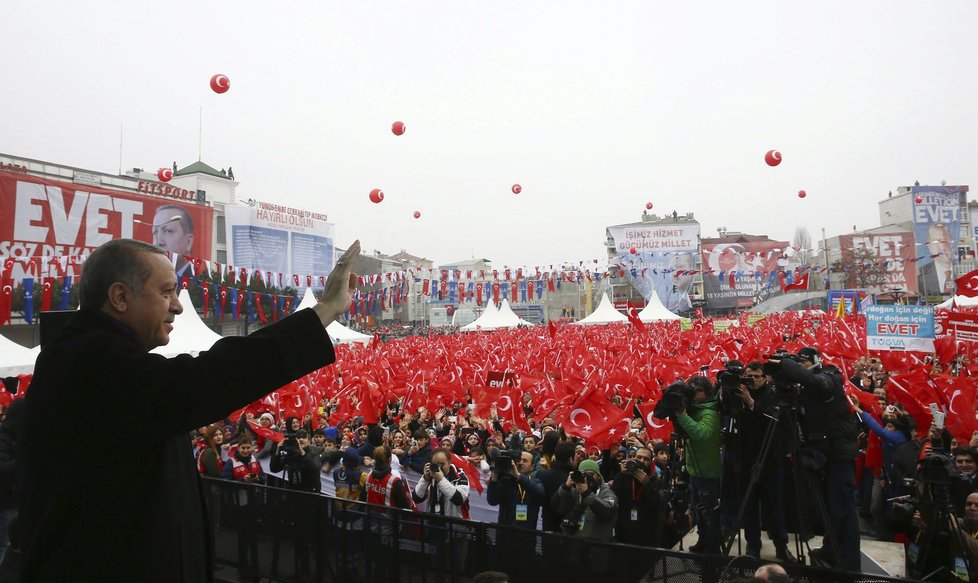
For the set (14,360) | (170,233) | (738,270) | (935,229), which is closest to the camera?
(14,360)

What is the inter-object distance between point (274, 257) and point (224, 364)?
55.1 metres

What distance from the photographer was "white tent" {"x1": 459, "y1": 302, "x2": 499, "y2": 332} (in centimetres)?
3441

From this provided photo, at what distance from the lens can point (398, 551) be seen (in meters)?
4.45

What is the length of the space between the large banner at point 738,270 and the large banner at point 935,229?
13.4 metres

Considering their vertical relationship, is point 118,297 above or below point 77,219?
below

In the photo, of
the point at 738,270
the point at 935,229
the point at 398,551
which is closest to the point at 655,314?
Result: the point at 398,551

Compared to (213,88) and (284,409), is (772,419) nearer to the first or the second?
(284,409)

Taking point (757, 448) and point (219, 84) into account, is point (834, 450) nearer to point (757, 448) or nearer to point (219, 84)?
point (757, 448)

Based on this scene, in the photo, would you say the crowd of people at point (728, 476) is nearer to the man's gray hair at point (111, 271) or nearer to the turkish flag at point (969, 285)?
the man's gray hair at point (111, 271)

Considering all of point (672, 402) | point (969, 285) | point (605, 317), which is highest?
point (969, 285)

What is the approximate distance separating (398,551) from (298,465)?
2241 mm

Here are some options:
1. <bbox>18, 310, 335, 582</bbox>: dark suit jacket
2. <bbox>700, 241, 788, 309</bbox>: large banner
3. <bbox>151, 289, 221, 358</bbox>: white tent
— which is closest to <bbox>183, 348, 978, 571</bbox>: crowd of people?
<bbox>18, 310, 335, 582</bbox>: dark suit jacket

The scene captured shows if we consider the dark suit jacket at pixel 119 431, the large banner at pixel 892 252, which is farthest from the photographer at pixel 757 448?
the large banner at pixel 892 252

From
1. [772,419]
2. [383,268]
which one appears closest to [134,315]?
[772,419]
